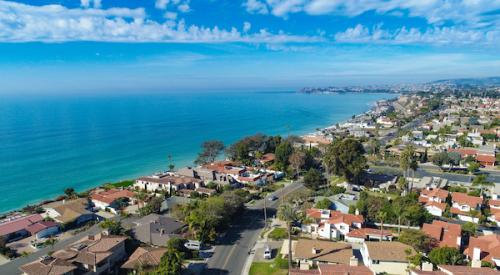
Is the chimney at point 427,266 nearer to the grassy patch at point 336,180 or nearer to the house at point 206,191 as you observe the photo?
the grassy patch at point 336,180

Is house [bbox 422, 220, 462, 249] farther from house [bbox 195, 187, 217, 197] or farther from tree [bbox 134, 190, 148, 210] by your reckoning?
tree [bbox 134, 190, 148, 210]

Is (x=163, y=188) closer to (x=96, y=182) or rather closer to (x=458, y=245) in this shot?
(x=96, y=182)

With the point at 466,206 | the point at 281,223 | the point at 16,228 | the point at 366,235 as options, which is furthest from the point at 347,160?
the point at 16,228

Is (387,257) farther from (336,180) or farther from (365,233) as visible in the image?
(336,180)

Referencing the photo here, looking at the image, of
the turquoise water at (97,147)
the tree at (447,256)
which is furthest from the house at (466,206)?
the turquoise water at (97,147)

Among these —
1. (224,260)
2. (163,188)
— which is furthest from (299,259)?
(163,188)
